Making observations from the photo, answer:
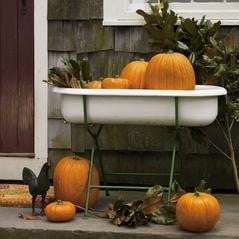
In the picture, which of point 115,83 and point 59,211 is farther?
point 115,83

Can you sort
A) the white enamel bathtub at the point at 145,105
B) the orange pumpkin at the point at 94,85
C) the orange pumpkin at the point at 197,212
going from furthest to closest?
the orange pumpkin at the point at 94,85, the white enamel bathtub at the point at 145,105, the orange pumpkin at the point at 197,212

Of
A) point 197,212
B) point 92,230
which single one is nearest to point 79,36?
point 92,230

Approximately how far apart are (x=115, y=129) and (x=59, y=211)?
3.41 feet

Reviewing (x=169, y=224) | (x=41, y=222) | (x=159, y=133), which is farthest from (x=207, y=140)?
(x=41, y=222)

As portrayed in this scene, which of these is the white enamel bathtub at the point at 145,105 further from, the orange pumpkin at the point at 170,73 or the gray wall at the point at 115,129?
the gray wall at the point at 115,129

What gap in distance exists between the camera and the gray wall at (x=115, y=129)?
4.52 metres

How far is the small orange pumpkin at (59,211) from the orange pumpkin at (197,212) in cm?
63

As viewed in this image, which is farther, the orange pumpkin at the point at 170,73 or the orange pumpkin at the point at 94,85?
the orange pumpkin at the point at 94,85

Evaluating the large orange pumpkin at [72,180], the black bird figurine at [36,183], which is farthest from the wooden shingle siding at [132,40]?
the black bird figurine at [36,183]

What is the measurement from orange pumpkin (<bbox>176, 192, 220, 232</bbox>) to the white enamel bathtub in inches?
18.8

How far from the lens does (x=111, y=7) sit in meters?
4.50

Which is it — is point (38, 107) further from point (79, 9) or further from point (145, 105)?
point (145, 105)

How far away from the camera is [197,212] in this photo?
350 cm

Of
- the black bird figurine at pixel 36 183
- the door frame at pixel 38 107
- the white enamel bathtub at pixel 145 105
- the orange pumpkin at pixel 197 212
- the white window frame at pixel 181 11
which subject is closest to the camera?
the orange pumpkin at pixel 197 212
